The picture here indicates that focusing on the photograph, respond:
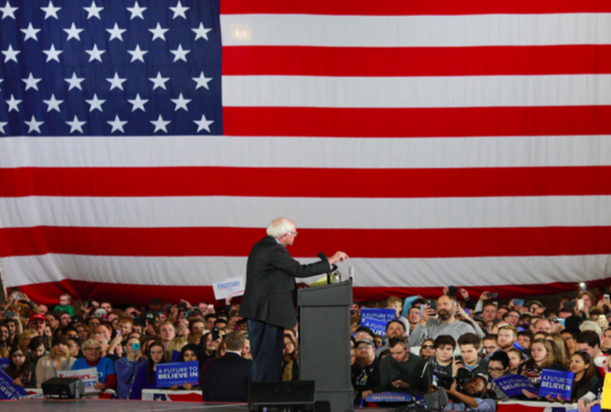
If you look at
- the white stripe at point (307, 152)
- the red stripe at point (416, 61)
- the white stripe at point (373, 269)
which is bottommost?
the white stripe at point (373, 269)

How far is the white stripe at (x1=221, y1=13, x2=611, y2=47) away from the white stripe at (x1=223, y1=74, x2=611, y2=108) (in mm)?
568

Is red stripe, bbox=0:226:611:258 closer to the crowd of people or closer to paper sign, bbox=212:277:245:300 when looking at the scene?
paper sign, bbox=212:277:245:300

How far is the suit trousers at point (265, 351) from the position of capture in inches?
197

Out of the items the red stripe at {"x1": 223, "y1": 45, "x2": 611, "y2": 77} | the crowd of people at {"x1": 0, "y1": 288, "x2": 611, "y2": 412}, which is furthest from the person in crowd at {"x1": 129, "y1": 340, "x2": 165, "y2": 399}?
the red stripe at {"x1": 223, "y1": 45, "x2": 611, "y2": 77}

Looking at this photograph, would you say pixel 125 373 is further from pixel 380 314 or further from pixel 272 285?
pixel 380 314

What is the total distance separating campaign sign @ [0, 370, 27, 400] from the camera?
606cm

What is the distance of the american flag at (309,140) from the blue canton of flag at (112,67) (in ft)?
0.10

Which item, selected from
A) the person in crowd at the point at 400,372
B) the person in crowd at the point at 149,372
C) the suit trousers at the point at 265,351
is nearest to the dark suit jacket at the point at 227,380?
the suit trousers at the point at 265,351

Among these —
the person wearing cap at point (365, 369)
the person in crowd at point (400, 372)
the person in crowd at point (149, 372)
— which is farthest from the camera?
the person in crowd at point (149, 372)

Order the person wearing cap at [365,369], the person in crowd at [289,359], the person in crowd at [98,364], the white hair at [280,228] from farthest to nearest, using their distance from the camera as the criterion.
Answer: the person in crowd at [98,364]
the person in crowd at [289,359]
the person wearing cap at [365,369]
the white hair at [280,228]

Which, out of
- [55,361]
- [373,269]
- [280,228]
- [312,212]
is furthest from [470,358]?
[312,212]

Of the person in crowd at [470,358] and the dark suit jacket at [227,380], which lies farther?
the person in crowd at [470,358]

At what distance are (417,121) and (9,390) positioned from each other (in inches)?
308

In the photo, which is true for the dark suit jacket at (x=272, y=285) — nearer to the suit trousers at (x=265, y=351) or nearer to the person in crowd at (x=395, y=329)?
the suit trousers at (x=265, y=351)
